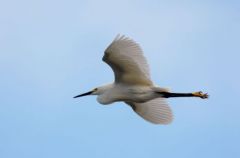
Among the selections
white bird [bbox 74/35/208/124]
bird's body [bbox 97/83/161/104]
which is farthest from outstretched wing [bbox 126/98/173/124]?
bird's body [bbox 97/83/161/104]

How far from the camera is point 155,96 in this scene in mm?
20969

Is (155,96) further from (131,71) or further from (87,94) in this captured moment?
(87,94)

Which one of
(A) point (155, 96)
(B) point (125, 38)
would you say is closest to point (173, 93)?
(A) point (155, 96)

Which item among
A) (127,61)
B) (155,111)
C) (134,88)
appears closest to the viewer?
(127,61)

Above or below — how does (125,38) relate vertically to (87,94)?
above

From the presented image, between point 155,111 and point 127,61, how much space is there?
181 cm

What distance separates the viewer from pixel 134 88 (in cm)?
2112

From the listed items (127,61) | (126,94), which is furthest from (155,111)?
(127,61)

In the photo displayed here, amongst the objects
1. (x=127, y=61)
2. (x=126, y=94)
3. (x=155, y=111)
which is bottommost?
(x=155, y=111)

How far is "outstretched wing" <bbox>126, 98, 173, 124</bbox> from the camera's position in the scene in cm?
2173

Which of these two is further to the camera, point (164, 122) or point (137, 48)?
point (164, 122)

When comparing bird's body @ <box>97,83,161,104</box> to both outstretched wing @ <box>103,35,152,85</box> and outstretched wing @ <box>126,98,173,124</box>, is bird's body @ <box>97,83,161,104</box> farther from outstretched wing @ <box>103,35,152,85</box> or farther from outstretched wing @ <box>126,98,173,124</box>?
outstretched wing @ <box>126,98,173,124</box>

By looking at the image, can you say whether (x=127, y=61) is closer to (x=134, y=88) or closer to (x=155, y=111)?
(x=134, y=88)

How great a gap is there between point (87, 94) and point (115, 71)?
194 cm
